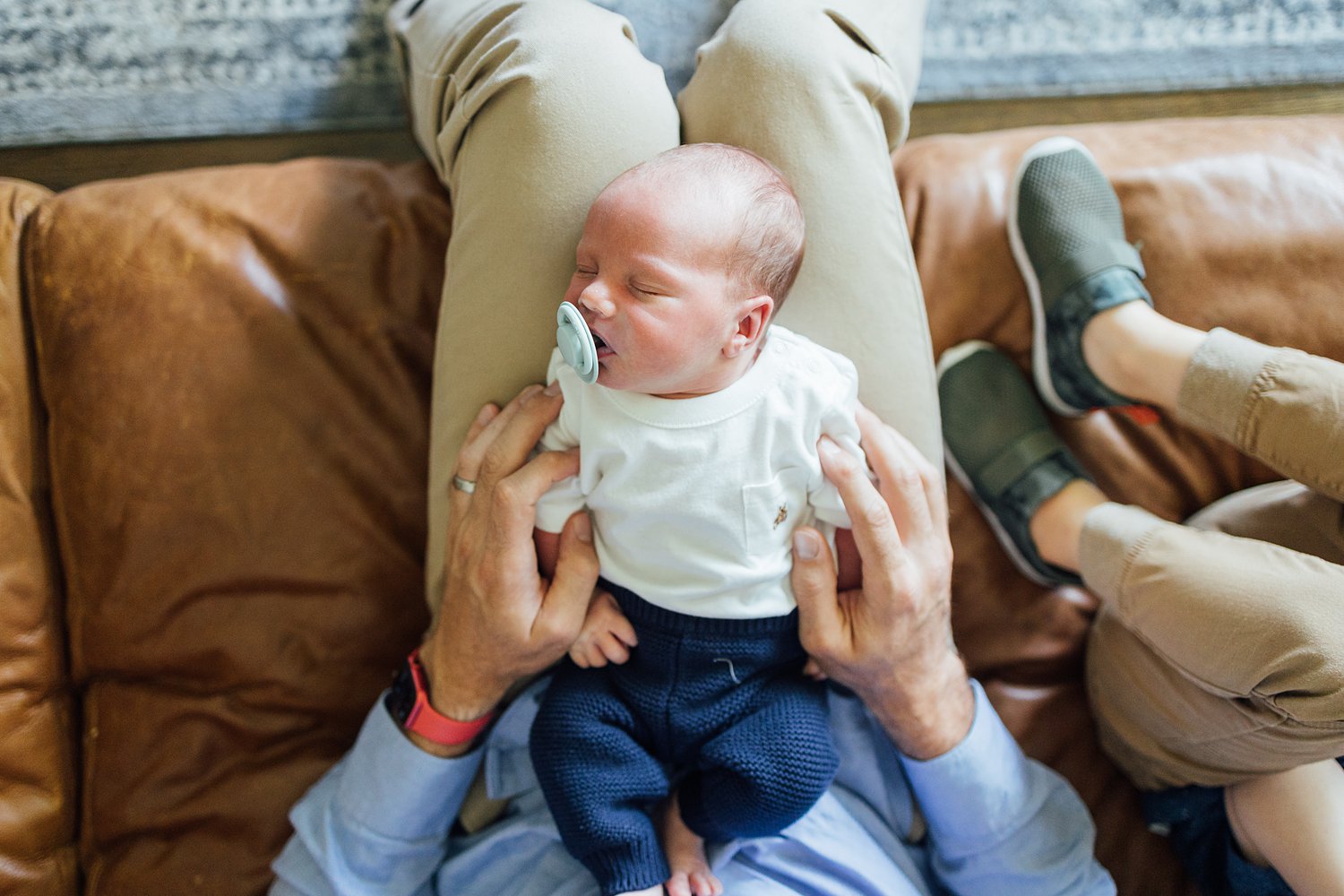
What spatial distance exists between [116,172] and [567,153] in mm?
993

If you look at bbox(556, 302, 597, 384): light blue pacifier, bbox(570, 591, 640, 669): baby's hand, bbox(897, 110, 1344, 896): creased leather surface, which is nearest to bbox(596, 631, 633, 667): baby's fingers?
bbox(570, 591, 640, 669): baby's hand

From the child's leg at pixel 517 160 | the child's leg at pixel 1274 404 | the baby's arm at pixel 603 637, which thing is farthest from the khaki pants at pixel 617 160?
the child's leg at pixel 1274 404

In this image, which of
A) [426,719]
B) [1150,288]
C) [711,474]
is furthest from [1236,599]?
[426,719]

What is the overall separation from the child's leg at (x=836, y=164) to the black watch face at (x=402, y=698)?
0.62 metres

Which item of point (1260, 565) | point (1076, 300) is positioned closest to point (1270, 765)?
point (1260, 565)

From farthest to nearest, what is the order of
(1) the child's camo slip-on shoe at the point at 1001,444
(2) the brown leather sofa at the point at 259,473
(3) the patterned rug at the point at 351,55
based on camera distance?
1. (3) the patterned rug at the point at 351,55
2. (1) the child's camo slip-on shoe at the point at 1001,444
3. (2) the brown leather sofa at the point at 259,473

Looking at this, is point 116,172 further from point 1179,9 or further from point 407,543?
point 1179,9

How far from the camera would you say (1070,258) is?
4.03 ft

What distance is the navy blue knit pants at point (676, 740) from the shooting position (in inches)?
38.2

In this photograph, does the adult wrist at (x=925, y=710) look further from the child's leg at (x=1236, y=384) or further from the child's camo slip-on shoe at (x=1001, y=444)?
the child's leg at (x=1236, y=384)

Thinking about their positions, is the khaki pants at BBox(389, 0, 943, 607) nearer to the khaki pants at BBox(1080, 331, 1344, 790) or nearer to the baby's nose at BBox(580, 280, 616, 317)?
the baby's nose at BBox(580, 280, 616, 317)

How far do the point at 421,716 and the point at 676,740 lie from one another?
11.9 inches

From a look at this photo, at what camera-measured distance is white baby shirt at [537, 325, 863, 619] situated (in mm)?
955

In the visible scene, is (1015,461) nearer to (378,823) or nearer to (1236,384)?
(1236,384)
